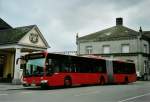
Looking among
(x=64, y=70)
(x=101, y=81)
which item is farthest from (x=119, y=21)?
(x=64, y=70)

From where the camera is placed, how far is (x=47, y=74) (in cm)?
2484

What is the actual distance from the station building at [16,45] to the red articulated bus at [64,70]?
6.49 meters

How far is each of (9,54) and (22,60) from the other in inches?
470

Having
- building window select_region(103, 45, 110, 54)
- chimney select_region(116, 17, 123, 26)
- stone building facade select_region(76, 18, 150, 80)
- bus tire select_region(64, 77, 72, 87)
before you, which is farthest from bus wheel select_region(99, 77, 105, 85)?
chimney select_region(116, 17, 123, 26)

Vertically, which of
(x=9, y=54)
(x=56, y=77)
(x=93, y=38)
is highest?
(x=93, y=38)

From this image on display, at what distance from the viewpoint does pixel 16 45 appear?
108 ft

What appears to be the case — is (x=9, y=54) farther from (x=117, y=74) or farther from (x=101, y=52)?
(x=101, y=52)

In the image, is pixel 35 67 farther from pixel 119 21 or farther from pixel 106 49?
pixel 119 21

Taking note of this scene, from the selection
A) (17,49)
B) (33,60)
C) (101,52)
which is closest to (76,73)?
(33,60)

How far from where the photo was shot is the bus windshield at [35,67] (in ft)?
81.4

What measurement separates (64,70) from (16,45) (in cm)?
800

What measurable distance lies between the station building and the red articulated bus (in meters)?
6.49

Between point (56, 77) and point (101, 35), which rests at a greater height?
point (101, 35)

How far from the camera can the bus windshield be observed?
81.4 feet
